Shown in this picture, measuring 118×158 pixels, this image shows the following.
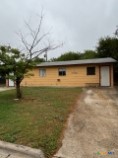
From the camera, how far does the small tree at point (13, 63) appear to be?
10481mm

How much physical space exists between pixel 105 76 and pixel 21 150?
14.4m

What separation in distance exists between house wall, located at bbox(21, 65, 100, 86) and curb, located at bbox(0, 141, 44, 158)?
561 inches

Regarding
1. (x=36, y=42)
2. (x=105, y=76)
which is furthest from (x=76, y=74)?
(x=36, y=42)

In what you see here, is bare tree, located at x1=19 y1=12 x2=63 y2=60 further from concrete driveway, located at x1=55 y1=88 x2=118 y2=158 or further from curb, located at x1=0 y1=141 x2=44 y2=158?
curb, located at x1=0 y1=141 x2=44 y2=158

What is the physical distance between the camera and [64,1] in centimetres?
1320

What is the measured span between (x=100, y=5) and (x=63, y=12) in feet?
9.34

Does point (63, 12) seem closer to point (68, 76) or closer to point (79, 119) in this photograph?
point (68, 76)

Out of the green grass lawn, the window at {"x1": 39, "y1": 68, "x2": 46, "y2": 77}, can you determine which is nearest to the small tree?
the green grass lawn

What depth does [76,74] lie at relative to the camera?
18.6 metres

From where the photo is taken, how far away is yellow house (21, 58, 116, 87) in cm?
1736

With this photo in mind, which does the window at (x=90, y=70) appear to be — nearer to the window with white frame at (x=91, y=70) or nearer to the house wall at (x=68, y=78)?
the window with white frame at (x=91, y=70)

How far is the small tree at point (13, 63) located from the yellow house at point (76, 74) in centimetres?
820

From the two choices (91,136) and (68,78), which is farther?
(68,78)

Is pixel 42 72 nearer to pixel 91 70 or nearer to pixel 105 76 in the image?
pixel 91 70
